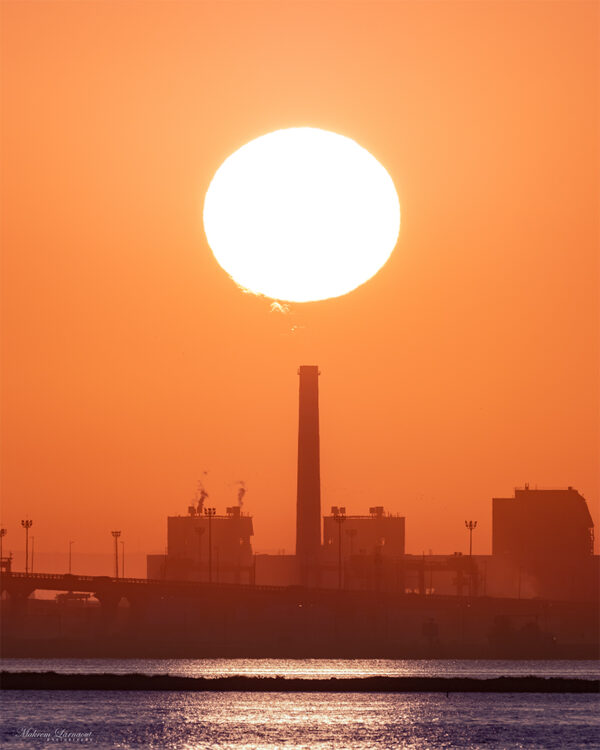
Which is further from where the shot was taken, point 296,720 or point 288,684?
point 288,684

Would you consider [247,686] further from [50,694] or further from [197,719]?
[197,719]

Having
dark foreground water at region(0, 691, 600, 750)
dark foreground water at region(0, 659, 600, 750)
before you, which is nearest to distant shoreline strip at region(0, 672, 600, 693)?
dark foreground water at region(0, 659, 600, 750)

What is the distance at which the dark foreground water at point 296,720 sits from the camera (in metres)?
114

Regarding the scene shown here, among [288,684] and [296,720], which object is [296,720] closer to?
[296,720]

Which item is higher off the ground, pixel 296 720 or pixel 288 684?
pixel 288 684

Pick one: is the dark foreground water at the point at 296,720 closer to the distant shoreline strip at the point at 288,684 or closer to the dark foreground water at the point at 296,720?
the dark foreground water at the point at 296,720

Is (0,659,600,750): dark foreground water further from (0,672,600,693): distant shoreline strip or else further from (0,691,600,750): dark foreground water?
(0,672,600,693): distant shoreline strip

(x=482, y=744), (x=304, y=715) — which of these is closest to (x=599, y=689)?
(x=304, y=715)

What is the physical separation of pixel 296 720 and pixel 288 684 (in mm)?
34928

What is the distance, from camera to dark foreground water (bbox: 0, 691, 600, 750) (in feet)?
373

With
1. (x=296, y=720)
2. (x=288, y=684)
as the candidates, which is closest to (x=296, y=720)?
(x=296, y=720)

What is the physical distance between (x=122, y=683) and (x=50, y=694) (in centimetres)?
1125

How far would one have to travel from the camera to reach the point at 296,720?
5103 inches

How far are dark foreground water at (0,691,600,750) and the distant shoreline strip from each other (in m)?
2.88
